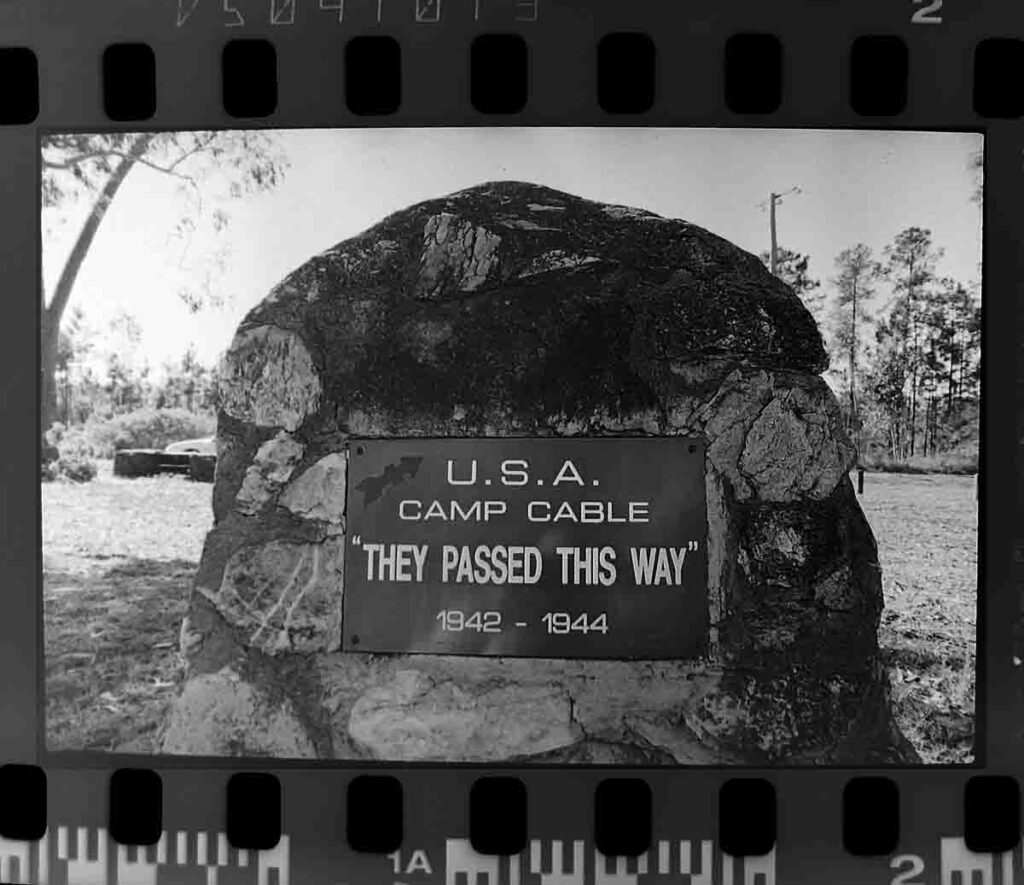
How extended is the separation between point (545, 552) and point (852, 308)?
2.72ft

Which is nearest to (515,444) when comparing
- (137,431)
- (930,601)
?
(137,431)

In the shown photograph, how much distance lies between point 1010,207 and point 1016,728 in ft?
3.60

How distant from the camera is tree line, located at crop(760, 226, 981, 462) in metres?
1.71

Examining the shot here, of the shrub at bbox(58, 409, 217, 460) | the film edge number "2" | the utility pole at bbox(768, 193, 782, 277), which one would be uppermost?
the film edge number "2"

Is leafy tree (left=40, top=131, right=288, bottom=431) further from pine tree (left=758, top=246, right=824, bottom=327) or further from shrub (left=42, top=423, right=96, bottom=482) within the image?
pine tree (left=758, top=246, right=824, bottom=327)

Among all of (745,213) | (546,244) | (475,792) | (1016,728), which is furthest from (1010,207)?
(475,792)

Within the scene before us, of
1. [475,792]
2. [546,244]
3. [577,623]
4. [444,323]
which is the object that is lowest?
[475,792]

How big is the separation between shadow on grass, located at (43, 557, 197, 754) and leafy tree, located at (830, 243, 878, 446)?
4.84 feet

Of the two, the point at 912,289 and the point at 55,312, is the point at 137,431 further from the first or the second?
the point at 912,289

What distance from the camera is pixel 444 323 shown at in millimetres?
1750

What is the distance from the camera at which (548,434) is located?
171cm

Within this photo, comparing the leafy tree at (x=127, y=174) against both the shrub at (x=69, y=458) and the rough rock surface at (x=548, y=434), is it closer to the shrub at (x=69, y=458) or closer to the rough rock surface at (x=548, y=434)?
the shrub at (x=69, y=458)

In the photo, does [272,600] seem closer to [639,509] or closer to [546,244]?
[639,509]

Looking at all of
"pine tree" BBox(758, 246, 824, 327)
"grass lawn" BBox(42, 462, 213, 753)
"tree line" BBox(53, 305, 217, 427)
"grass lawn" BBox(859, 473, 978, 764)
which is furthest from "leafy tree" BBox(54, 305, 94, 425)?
"grass lawn" BBox(859, 473, 978, 764)
